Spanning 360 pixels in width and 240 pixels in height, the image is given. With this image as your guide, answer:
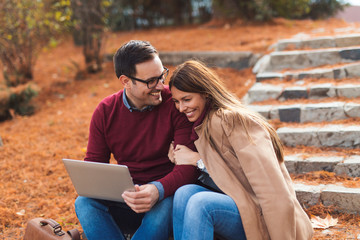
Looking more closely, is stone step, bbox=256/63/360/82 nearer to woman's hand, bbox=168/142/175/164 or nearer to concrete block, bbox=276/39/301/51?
concrete block, bbox=276/39/301/51

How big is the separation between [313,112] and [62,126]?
3.36 metres

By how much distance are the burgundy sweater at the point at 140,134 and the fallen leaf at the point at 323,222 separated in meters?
1.16

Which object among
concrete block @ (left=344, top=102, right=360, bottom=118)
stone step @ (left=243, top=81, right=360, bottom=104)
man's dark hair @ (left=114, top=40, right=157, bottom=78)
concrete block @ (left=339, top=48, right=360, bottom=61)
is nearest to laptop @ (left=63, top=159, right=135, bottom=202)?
man's dark hair @ (left=114, top=40, right=157, bottom=78)

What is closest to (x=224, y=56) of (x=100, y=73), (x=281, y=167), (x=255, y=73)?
(x=255, y=73)

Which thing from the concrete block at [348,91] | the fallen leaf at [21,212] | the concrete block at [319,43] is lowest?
the fallen leaf at [21,212]

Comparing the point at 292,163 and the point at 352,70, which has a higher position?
the point at 352,70

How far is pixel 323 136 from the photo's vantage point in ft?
12.6

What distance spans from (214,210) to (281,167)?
0.53 meters

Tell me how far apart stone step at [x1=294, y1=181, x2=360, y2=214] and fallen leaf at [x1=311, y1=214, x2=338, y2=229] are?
0.51ft

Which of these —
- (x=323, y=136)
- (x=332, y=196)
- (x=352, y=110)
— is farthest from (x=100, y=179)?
(x=352, y=110)

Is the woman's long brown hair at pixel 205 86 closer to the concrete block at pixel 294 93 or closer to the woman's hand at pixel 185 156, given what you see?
the woman's hand at pixel 185 156

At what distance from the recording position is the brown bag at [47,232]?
2621mm

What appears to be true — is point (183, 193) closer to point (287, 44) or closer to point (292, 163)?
point (292, 163)

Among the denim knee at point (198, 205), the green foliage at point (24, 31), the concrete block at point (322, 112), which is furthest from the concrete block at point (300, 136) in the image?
the green foliage at point (24, 31)
